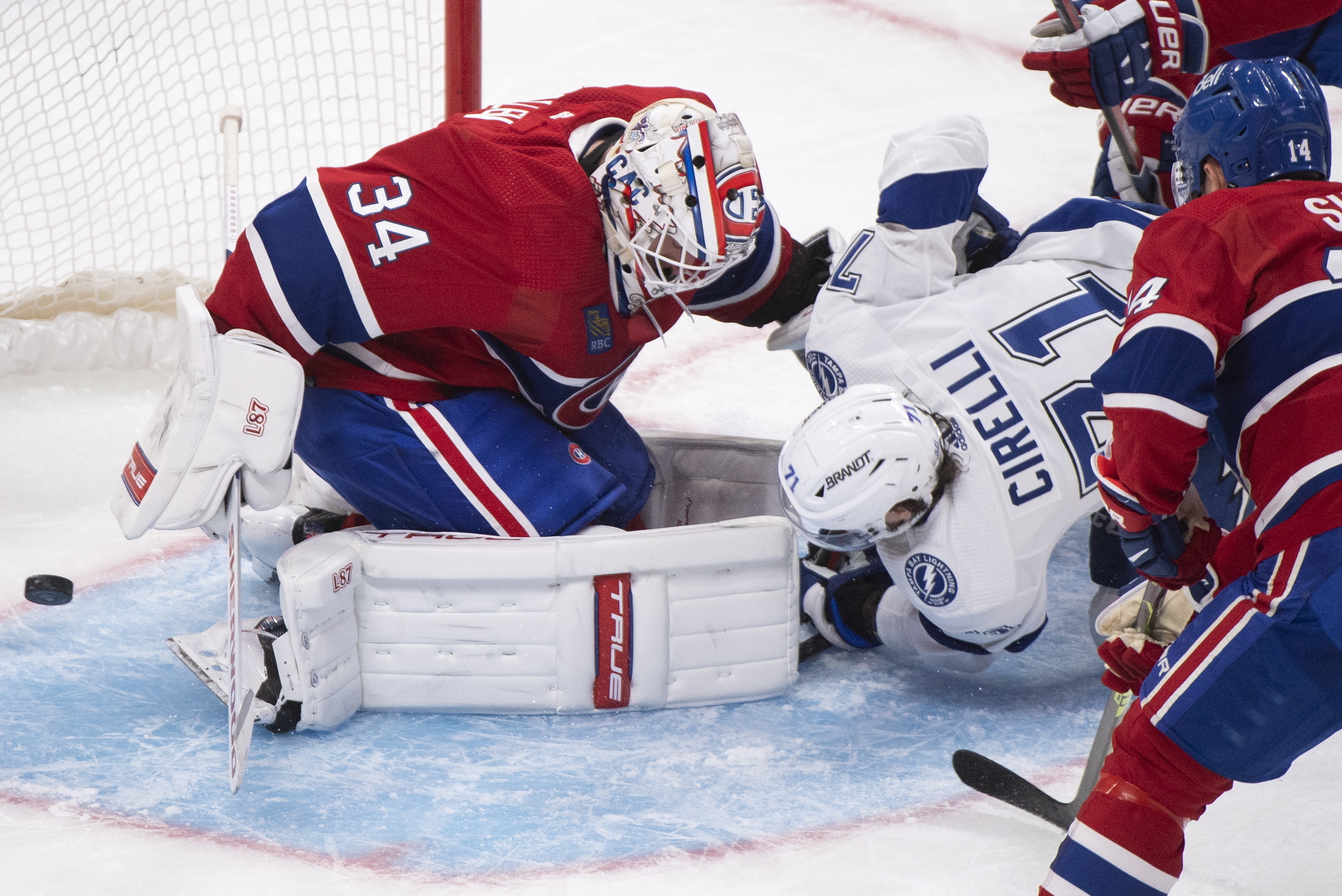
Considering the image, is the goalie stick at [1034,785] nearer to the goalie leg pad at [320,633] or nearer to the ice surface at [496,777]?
the ice surface at [496,777]

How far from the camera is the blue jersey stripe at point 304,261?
208 cm

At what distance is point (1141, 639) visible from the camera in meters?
Result: 1.79

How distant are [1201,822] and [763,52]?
4189mm

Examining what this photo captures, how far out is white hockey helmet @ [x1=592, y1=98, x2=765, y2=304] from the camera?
2076 mm

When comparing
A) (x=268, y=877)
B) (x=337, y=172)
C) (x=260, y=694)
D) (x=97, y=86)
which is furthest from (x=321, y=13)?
(x=268, y=877)

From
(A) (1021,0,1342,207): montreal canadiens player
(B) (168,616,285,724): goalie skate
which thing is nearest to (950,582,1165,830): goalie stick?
(B) (168,616,285,724): goalie skate

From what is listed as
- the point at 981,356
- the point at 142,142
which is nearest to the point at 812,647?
the point at 981,356

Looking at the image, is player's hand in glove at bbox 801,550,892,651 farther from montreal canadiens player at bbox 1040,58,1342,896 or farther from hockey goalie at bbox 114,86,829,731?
montreal canadiens player at bbox 1040,58,1342,896

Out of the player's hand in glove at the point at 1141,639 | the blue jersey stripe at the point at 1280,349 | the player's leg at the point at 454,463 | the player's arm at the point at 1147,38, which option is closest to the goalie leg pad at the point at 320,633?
the player's leg at the point at 454,463

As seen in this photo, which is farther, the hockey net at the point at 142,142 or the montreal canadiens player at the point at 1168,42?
the hockey net at the point at 142,142

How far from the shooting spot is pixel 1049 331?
2.25m

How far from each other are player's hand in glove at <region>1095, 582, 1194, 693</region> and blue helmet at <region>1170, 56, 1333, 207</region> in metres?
0.56

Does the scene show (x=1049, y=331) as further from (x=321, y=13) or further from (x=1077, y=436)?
(x=321, y=13)

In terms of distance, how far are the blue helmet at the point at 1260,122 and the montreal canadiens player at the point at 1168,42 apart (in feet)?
3.18
